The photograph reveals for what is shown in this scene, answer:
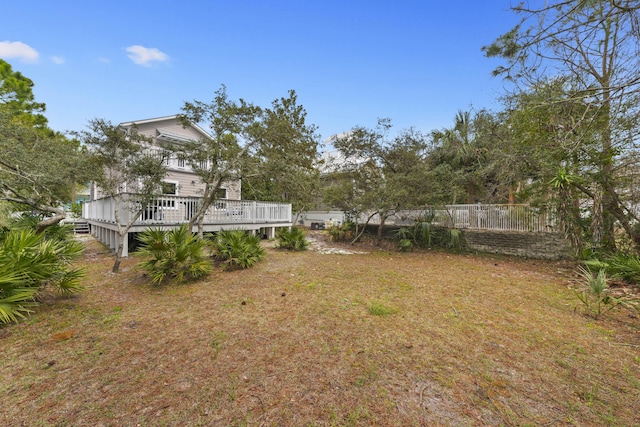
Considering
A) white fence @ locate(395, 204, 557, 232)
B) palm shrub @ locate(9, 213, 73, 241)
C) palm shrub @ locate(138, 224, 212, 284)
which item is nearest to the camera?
palm shrub @ locate(138, 224, 212, 284)

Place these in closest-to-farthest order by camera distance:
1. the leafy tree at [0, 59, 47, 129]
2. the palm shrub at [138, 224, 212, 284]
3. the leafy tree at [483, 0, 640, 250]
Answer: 1. the leafy tree at [483, 0, 640, 250]
2. the palm shrub at [138, 224, 212, 284]
3. the leafy tree at [0, 59, 47, 129]

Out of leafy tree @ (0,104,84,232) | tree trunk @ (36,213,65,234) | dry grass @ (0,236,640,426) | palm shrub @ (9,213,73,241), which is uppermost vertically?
leafy tree @ (0,104,84,232)

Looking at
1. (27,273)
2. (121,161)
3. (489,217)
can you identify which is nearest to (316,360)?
(27,273)

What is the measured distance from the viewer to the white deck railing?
8617 mm

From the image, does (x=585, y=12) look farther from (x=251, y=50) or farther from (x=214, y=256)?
(x=251, y=50)

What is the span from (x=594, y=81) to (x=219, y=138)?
10.7m

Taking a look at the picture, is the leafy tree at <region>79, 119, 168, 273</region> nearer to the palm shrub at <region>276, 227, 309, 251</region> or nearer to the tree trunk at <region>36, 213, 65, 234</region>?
the tree trunk at <region>36, 213, 65, 234</region>

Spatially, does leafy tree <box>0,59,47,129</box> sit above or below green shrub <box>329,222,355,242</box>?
above

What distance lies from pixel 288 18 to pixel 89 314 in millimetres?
10679

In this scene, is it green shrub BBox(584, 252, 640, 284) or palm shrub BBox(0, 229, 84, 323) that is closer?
palm shrub BBox(0, 229, 84, 323)

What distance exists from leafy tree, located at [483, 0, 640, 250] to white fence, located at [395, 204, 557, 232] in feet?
5.71

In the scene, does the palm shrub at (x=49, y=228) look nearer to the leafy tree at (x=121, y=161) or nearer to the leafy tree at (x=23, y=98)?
the leafy tree at (x=121, y=161)

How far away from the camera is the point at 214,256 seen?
7.62m

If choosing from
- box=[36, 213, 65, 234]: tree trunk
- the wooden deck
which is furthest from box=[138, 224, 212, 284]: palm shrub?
box=[36, 213, 65, 234]: tree trunk
